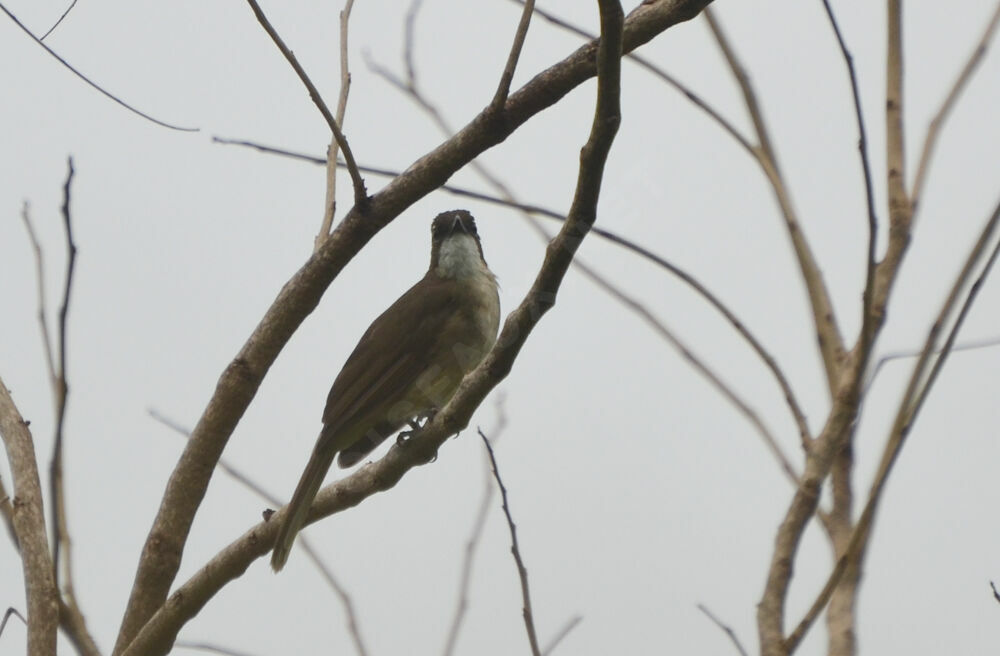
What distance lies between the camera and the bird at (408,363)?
16.9 feet

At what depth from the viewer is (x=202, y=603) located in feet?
11.8

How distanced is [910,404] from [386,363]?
2965 millimetres

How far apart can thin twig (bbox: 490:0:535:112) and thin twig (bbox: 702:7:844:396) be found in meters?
0.99

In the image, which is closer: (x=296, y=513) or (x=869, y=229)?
(x=869, y=229)

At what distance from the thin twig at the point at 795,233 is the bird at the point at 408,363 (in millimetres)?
1791

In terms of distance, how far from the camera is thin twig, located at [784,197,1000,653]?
2.59 m

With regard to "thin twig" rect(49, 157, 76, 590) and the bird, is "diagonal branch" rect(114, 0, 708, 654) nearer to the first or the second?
"thin twig" rect(49, 157, 76, 590)

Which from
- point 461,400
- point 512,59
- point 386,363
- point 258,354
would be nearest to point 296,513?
point 258,354

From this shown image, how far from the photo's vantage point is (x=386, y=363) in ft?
17.5

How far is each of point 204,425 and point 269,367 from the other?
250 millimetres

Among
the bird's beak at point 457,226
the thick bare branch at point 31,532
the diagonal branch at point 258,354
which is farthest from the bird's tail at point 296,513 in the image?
the bird's beak at point 457,226

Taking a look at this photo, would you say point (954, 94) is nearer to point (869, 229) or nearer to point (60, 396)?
point (869, 229)

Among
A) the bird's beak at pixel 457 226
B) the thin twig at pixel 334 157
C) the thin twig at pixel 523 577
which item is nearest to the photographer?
the thin twig at pixel 523 577

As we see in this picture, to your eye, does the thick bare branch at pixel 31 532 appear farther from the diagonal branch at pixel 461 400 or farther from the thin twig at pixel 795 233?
the thin twig at pixel 795 233
